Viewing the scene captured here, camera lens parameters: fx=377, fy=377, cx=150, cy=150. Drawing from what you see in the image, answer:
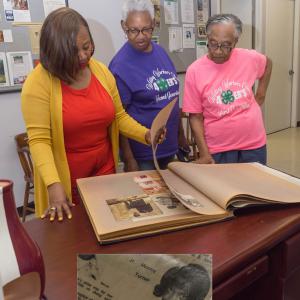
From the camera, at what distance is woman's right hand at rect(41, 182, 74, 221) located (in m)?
0.95

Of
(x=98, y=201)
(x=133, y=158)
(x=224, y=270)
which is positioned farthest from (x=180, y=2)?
(x=224, y=270)

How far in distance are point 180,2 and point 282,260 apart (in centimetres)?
340

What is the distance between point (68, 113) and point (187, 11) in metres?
3.02

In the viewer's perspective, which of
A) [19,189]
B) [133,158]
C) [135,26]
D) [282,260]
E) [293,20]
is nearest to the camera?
[282,260]

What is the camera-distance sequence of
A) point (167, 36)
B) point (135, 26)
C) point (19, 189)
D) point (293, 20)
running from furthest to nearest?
1. point (293, 20)
2. point (167, 36)
3. point (19, 189)
4. point (135, 26)

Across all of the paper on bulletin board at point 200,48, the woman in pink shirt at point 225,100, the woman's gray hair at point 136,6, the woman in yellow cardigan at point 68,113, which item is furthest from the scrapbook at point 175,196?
the paper on bulletin board at point 200,48

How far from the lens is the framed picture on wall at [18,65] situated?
2768 millimetres

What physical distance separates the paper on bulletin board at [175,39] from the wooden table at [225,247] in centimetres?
310

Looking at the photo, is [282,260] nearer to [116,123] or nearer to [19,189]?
[116,123]

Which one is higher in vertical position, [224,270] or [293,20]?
[293,20]

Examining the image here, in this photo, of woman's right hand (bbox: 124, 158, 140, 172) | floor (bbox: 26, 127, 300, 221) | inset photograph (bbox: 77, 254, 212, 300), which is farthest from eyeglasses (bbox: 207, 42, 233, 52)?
floor (bbox: 26, 127, 300, 221)

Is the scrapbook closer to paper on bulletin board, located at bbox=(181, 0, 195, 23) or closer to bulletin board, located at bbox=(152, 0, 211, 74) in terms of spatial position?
bulletin board, located at bbox=(152, 0, 211, 74)

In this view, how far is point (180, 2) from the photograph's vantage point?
3.77 meters

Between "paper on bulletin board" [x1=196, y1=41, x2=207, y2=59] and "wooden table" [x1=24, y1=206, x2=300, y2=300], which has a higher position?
"paper on bulletin board" [x1=196, y1=41, x2=207, y2=59]
